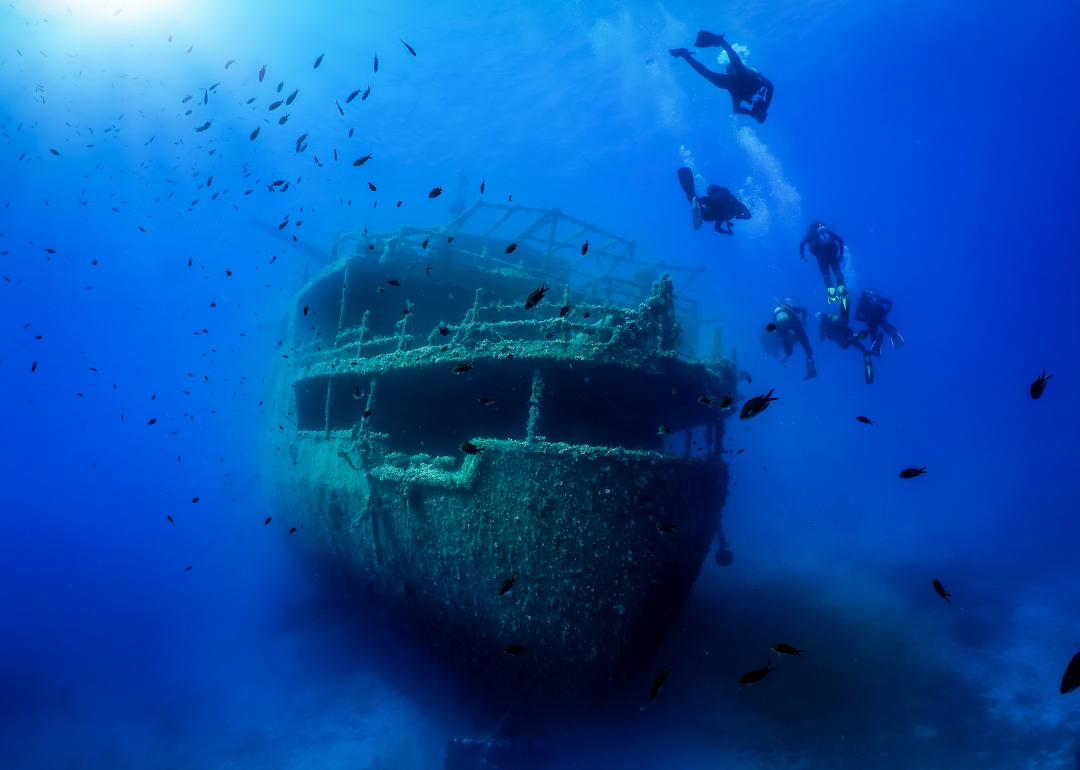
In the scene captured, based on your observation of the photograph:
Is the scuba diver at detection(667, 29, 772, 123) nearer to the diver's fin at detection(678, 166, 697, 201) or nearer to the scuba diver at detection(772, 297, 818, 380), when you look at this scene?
the diver's fin at detection(678, 166, 697, 201)

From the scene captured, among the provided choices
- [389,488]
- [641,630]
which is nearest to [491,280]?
[389,488]

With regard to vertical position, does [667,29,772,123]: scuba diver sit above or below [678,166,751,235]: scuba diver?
above

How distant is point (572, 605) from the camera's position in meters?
5.61

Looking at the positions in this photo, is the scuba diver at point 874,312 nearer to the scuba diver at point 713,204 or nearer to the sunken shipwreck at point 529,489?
the scuba diver at point 713,204

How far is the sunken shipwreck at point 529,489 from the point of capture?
5.71 m

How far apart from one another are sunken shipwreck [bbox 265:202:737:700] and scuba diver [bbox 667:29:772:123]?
4915 mm

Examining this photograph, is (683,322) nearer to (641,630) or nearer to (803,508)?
(641,630)

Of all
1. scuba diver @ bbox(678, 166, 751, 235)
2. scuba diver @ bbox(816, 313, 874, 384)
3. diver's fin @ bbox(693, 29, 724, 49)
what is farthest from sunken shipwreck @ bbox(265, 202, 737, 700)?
diver's fin @ bbox(693, 29, 724, 49)

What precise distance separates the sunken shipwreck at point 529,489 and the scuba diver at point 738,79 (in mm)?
4915

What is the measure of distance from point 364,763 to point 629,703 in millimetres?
5816

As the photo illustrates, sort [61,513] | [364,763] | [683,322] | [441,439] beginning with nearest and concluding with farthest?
[364,763] → [441,439] → [683,322] → [61,513]

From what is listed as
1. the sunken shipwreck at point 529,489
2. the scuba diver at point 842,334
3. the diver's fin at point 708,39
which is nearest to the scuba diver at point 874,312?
the scuba diver at point 842,334

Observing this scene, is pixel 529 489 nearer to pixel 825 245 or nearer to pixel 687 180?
pixel 687 180

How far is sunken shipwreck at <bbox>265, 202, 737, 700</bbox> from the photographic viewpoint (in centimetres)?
571
